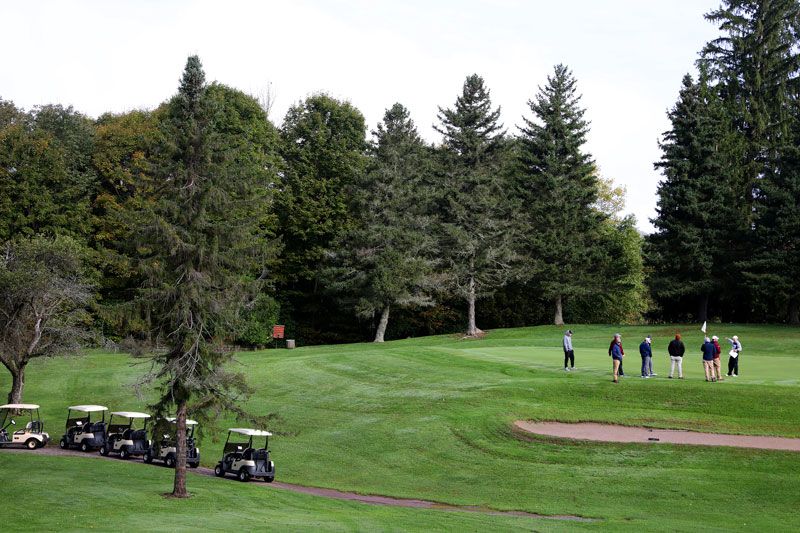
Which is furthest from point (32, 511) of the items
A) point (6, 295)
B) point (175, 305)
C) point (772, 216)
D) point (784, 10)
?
point (784, 10)

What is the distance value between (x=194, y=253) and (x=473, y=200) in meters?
38.3

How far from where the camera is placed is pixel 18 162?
53.2 meters

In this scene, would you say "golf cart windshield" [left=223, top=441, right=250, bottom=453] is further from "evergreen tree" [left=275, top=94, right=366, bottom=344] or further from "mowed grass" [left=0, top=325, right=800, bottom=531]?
"evergreen tree" [left=275, top=94, right=366, bottom=344]

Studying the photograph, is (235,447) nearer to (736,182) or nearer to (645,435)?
(645,435)

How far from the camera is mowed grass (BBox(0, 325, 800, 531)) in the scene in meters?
17.3

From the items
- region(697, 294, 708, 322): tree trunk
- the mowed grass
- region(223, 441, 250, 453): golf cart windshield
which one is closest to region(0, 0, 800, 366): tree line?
region(697, 294, 708, 322): tree trunk

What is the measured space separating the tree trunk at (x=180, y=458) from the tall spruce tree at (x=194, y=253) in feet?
0.09

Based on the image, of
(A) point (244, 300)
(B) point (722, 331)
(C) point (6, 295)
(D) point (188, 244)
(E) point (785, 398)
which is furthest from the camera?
(B) point (722, 331)

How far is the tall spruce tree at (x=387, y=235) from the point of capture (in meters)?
53.1

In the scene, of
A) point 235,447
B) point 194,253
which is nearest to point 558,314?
point 235,447

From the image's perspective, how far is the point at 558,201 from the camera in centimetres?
5588

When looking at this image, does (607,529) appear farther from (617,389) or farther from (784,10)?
(784,10)

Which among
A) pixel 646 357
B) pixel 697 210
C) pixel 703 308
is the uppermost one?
pixel 697 210

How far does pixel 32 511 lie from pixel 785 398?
2393cm
